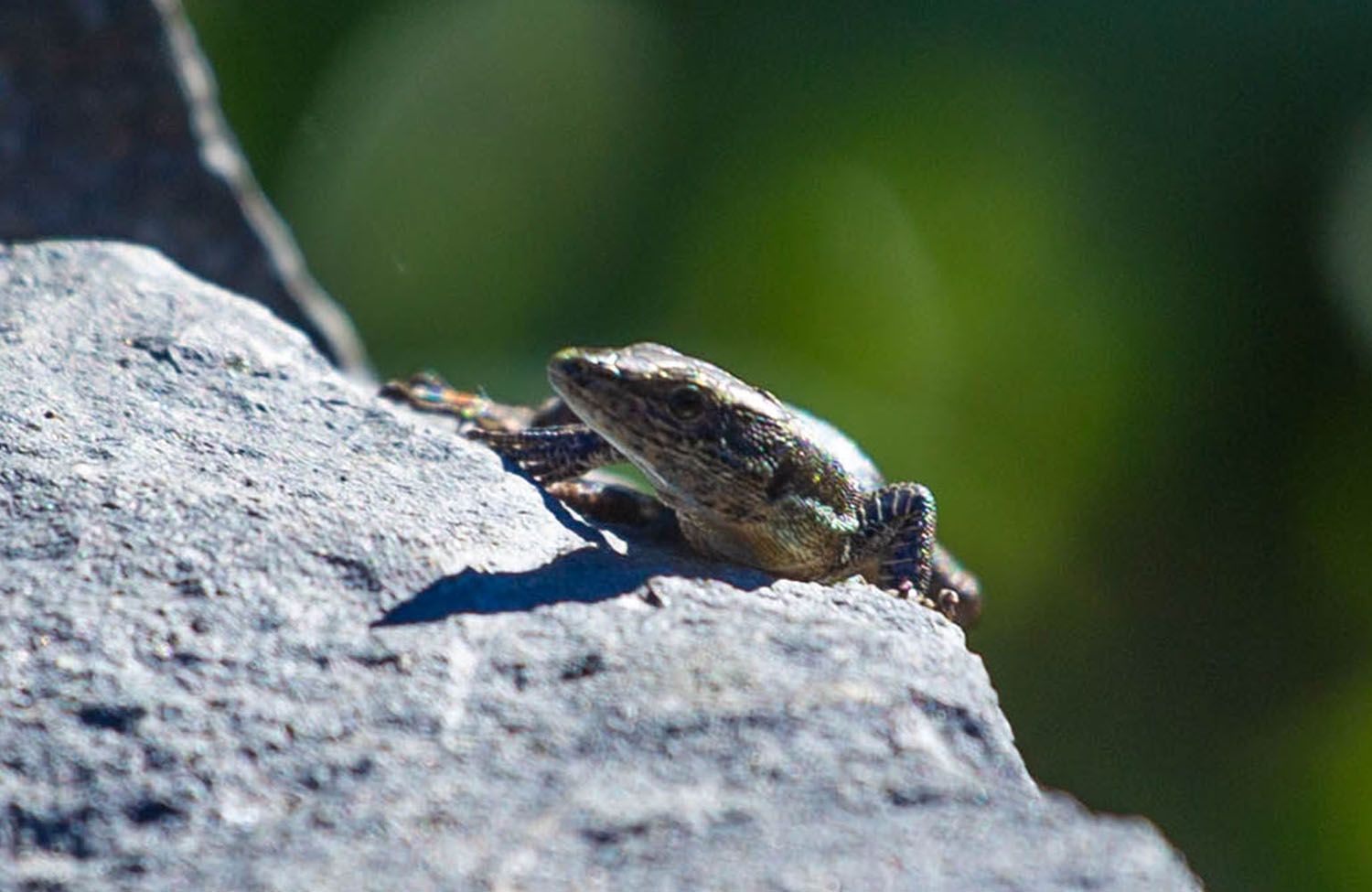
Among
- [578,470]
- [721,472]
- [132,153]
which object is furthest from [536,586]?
[132,153]

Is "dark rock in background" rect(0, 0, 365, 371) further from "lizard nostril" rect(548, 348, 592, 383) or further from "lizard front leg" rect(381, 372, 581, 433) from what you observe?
"lizard nostril" rect(548, 348, 592, 383)

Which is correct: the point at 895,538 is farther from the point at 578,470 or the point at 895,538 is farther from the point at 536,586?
the point at 536,586

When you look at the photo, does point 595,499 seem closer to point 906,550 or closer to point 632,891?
point 906,550

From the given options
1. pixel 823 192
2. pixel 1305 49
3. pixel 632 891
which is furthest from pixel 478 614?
pixel 1305 49

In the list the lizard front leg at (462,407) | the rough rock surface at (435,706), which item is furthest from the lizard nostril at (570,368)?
the lizard front leg at (462,407)

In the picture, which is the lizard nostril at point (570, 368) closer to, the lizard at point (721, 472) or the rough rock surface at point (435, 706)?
the lizard at point (721, 472)

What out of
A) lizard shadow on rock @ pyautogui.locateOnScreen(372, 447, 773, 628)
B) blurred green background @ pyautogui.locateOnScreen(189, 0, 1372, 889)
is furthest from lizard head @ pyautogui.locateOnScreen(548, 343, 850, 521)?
blurred green background @ pyautogui.locateOnScreen(189, 0, 1372, 889)
